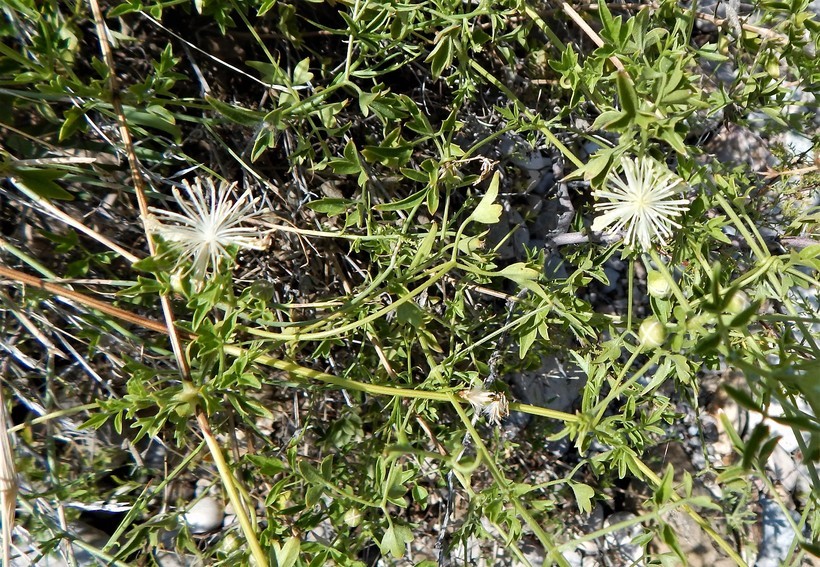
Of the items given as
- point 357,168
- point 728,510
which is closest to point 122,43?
point 357,168

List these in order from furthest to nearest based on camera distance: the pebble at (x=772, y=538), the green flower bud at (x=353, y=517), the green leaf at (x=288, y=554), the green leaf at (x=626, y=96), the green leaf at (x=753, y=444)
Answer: the pebble at (x=772, y=538), the green flower bud at (x=353, y=517), the green leaf at (x=288, y=554), the green leaf at (x=626, y=96), the green leaf at (x=753, y=444)

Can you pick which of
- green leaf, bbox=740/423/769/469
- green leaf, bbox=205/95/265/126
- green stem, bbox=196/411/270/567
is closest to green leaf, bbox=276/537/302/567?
green stem, bbox=196/411/270/567

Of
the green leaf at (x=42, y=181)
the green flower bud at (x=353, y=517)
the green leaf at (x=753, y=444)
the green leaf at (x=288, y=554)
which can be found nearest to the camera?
the green leaf at (x=753, y=444)

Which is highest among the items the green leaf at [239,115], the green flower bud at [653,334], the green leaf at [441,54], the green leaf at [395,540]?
the green leaf at [441,54]

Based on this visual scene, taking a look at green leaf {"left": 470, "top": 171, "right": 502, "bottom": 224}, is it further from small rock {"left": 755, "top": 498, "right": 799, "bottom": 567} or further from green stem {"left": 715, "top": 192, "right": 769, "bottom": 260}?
small rock {"left": 755, "top": 498, "right": 799, "bottom": 567}

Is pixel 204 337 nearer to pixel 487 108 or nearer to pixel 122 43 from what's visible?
pixel 122 43

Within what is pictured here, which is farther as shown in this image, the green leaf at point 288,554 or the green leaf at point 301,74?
the green leaf at point 301,74

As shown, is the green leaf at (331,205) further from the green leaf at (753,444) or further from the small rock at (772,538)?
the small rock at (772,538)

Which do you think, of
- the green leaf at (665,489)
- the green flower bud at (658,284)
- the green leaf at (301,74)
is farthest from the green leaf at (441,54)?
the green leaf at (665,489)
